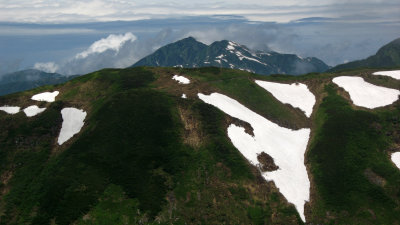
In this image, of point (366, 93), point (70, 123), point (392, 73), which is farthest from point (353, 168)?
point (70, 123)

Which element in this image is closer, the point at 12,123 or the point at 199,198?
the point at 199,198

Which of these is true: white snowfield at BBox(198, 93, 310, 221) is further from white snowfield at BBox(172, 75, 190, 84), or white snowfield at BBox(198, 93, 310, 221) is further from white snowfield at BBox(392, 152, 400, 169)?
white snowfield at BBox(392, 152, 400, 169)

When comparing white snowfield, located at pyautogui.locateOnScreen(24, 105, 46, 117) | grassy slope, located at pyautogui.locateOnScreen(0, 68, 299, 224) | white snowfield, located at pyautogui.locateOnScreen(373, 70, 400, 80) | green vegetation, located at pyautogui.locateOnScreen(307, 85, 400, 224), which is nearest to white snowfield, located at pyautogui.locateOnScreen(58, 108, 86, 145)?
grassy slope, located at pyautogui.locateOnScreen(0, 68, 299, 224)

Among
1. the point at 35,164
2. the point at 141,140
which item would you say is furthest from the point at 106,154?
the point at 35,164

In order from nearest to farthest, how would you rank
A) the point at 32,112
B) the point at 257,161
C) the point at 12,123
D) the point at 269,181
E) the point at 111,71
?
1. the point at 269,181
2. the point at 257,161
3. the point at 12,123
4. the point at 32,112
5. the point at 111,71

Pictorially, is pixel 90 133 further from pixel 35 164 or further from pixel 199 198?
pixel 199 198

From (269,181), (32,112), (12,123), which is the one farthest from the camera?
(32,112)

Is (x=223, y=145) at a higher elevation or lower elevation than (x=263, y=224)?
higher
